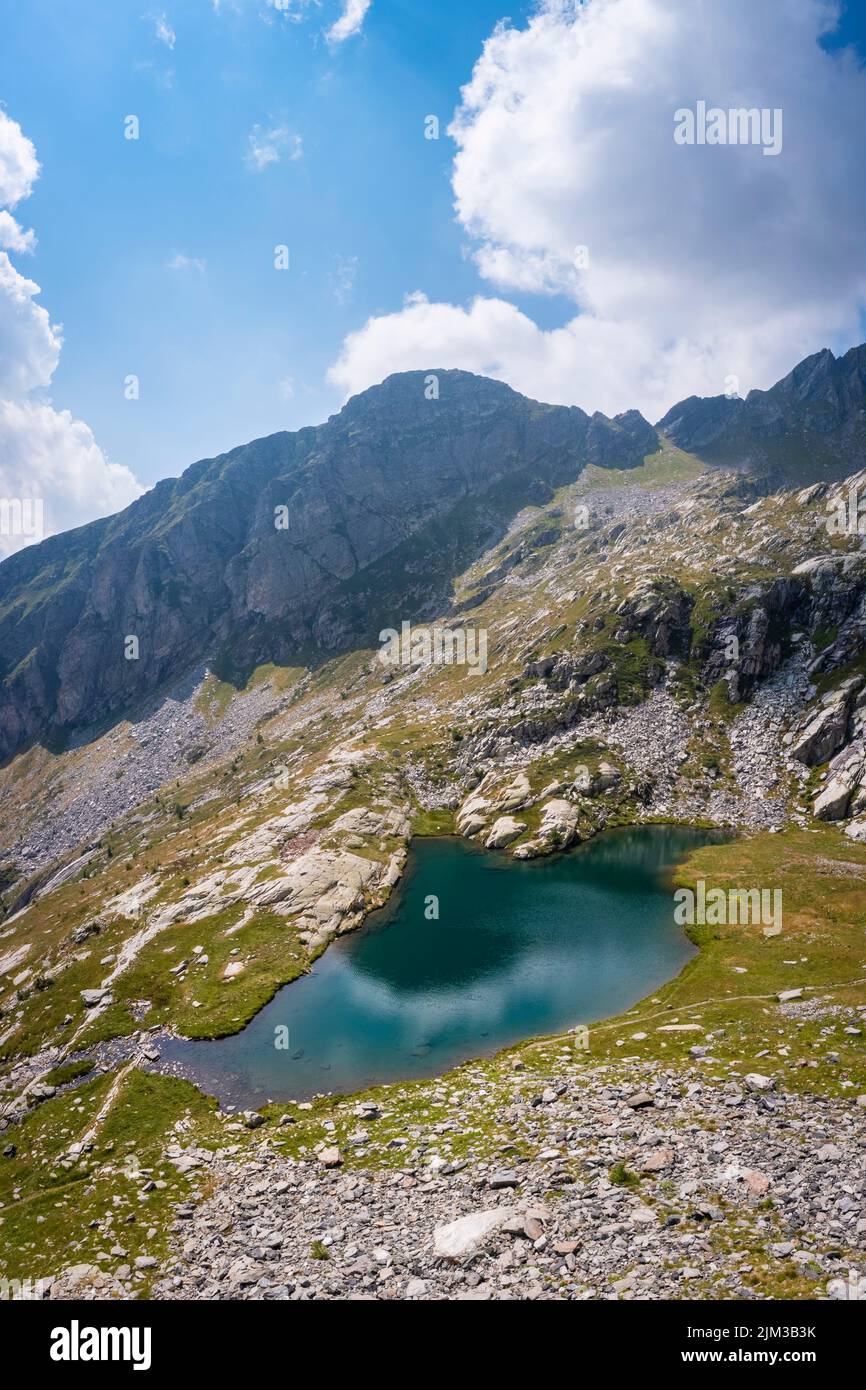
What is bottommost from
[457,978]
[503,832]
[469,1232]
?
[457,978]

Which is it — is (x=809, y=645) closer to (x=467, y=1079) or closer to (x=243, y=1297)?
(x=467, y=1079)

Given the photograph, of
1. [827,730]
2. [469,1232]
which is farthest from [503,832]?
[469,1232]

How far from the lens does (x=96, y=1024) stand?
2079 inches

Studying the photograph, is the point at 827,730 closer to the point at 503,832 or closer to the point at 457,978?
the point at 503,832

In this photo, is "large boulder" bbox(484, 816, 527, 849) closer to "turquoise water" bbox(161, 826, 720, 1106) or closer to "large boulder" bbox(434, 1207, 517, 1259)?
"turquoise water" bbox(161, 826, 720, 1106)

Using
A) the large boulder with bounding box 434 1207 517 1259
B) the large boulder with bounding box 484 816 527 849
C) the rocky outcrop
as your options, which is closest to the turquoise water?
the large boulder with bounding box 484 816 527 849

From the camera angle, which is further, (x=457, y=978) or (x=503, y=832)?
(x=503, y=832)

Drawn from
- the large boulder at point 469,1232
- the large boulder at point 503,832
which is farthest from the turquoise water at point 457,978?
the large boulder at point 469,1232

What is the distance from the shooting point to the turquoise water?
44125 millimetres

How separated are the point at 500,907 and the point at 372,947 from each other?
604 inches

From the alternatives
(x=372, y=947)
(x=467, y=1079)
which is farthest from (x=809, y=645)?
(x=467, y=1079)

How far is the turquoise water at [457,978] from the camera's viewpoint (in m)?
44.1

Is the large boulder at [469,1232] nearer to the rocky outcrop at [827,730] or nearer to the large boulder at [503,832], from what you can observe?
the large boulder at [503,832]

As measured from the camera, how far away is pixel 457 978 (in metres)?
54.4
